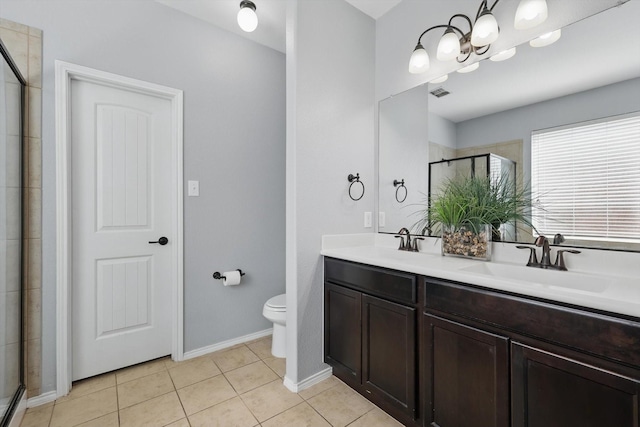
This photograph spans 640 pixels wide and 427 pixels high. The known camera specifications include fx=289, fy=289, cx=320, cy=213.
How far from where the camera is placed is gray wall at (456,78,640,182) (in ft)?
3.96

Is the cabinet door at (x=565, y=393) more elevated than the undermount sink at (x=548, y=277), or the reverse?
the undermount sink at (x=548, y=277)

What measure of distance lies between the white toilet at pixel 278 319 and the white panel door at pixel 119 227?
0.76 metres

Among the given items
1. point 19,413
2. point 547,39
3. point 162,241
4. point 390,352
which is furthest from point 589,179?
point 19,413

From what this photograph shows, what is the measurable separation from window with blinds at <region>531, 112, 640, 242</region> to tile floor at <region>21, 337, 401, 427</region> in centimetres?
134

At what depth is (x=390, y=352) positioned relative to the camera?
4.83 ft

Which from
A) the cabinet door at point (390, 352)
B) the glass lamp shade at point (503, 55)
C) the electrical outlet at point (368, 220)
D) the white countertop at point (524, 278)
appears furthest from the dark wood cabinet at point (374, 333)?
the glass lamp shade at point (503, 55)

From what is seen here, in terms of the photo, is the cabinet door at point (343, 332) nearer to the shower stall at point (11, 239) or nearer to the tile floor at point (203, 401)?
the tile floor at point (203, 401)

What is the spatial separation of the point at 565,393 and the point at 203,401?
1.74 metres

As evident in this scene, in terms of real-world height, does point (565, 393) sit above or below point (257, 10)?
below

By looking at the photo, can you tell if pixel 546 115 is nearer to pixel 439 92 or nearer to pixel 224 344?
pixel 439 92

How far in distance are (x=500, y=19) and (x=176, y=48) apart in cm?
211

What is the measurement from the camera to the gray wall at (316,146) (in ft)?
5.92

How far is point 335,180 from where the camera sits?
198 cm

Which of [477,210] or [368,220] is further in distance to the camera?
[368,220]
